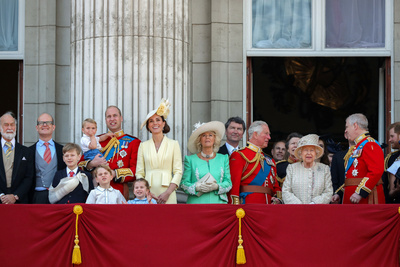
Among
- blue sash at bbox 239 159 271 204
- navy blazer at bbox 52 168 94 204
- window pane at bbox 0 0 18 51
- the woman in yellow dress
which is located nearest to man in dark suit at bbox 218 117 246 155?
blue sash at bbox 239 159 271 204

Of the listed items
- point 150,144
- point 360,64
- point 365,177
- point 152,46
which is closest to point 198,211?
point 150,144

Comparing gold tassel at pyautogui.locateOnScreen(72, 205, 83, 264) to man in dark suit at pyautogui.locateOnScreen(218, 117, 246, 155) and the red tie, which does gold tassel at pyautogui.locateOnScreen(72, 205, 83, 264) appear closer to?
the red tie

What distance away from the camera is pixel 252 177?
10.0 metres

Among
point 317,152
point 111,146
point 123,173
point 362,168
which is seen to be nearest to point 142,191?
point 123,173

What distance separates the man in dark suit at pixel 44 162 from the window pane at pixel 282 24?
3.93 m

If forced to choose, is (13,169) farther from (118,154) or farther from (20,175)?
(118,154)

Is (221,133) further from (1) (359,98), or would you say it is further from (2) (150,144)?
(1) (359,98)

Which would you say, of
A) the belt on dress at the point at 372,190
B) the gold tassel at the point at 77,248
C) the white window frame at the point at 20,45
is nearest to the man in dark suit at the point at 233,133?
the belt on dress at the point at 372,190

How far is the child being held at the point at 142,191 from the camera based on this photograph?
940 cm

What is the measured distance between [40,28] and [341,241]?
611cm

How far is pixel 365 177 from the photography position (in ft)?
31.3

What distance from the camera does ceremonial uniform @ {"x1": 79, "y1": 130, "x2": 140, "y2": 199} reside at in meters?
10.2

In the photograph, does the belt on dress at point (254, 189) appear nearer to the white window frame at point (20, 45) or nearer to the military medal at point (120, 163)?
the military medal at point (120, 163)

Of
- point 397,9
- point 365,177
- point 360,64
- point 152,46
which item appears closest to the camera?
point 365,177
